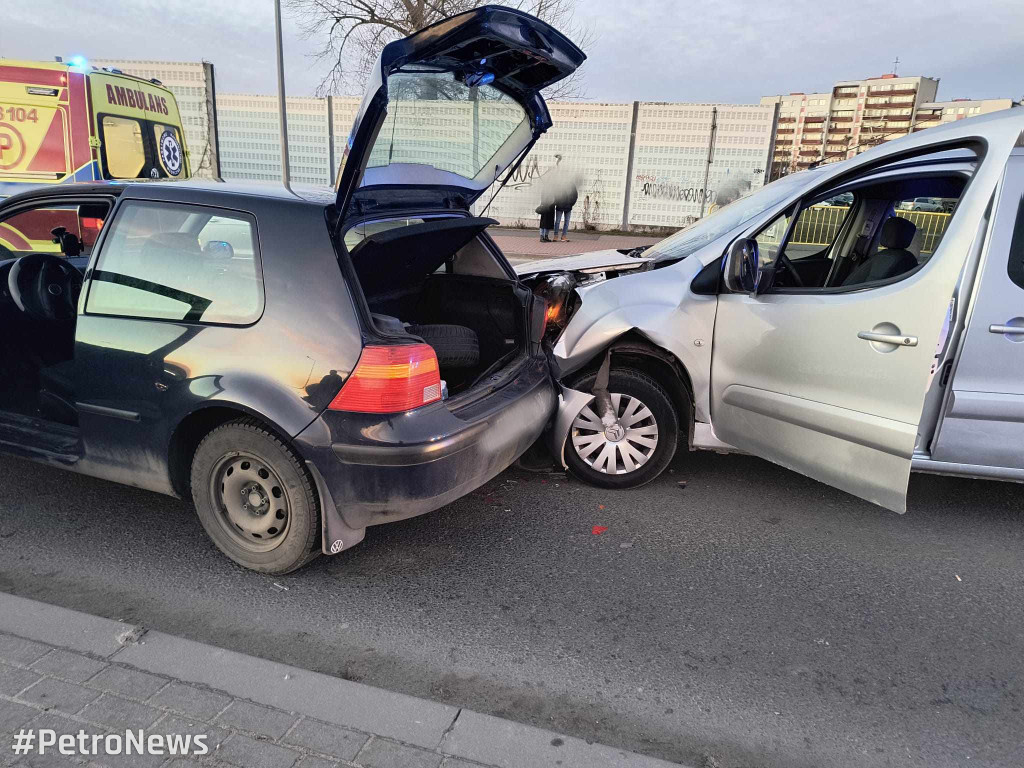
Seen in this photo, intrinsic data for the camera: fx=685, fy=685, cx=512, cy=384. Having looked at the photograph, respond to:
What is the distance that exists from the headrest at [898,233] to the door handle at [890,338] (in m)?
1.32

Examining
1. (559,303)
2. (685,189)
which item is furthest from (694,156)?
(559,303)

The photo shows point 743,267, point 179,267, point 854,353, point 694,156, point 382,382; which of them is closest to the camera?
point 382,382

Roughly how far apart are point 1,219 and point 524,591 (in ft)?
10.7

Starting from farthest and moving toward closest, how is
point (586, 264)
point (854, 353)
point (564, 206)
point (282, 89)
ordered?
point (564, 206)
point (282, 89)
point (586, 264)
point (854, 353)

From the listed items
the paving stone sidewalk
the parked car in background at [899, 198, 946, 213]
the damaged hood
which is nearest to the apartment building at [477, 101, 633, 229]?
the damaged hood

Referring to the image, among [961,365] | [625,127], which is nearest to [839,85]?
[625,127]

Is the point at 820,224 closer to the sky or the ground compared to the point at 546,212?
closer to the ground

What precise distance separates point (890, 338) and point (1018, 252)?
0.85 metres

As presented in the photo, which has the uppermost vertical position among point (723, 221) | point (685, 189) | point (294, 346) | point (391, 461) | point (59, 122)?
point (685, 189)

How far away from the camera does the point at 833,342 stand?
3.18 metres

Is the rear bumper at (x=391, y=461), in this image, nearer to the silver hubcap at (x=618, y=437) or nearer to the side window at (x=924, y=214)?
the silver hubcap at (x=618, y=437)

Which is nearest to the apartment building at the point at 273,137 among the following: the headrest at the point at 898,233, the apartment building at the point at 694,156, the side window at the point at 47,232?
the apartment building at the point at 694,156

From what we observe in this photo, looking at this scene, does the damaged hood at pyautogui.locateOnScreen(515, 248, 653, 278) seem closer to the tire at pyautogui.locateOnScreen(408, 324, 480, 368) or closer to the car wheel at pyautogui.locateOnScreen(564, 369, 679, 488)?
the car wheel at pyautogui.locateOnScreen(564, 369, 679, 488)

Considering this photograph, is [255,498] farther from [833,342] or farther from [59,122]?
[59,122]
